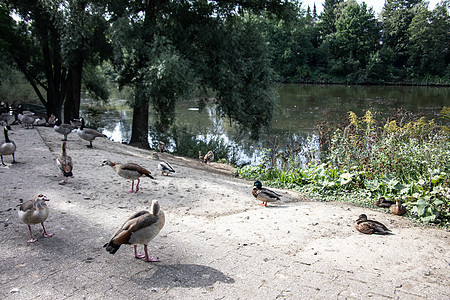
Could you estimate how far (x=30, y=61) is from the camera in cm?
2289

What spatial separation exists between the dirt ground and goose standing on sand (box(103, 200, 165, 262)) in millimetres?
414

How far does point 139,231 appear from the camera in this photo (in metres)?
4.67

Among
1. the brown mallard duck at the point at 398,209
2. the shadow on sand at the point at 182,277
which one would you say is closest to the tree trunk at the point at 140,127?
the brown mallard duck at the point at 398,209

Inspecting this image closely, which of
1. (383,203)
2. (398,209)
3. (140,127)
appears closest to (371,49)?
(140,127)

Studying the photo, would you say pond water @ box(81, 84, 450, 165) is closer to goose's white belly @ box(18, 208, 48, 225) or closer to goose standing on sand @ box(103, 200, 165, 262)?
goose standing on sand @ box(103, 200, 165, 262)

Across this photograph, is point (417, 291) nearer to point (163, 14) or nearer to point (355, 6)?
point (163, 14)

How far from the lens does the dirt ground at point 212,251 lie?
4.33 m

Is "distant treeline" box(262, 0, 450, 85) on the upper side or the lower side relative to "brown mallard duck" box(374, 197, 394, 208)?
upper

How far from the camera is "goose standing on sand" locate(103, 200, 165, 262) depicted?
14.8 feet

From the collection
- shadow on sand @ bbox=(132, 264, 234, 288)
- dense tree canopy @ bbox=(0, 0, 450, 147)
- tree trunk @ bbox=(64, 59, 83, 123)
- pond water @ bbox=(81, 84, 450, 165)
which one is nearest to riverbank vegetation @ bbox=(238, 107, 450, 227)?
pond water @ bbox=(81, 84, 450, 165)

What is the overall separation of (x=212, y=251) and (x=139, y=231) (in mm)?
1297

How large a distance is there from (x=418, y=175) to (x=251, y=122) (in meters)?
10.2

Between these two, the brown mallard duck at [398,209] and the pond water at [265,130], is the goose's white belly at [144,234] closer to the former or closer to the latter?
the brown mallard duck at [398,209]

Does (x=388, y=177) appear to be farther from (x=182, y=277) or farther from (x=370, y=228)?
(x=182, y=277)
